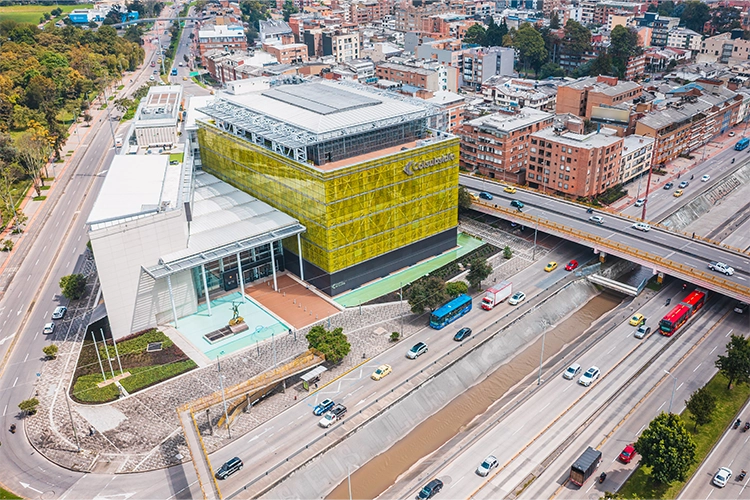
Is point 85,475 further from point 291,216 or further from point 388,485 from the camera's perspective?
point 291,216

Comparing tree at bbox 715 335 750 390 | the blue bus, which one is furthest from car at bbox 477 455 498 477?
tree at bbox 715 335 750 390

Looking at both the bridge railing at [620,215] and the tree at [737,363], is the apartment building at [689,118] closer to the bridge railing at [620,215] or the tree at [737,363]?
the bridge railing at [620,215]

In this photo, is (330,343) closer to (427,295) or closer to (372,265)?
(427,295)

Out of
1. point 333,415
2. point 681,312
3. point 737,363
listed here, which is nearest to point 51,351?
point 333,415

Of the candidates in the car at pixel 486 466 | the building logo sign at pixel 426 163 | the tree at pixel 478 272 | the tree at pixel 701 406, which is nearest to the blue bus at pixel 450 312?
the tree at pixel 478 272

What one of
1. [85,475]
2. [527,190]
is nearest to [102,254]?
[85,475]

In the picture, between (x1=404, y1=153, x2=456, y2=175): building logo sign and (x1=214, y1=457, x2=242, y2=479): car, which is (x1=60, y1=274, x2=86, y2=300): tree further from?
(x1=404, y1=153, x2=456, y2=175): building logo sign
